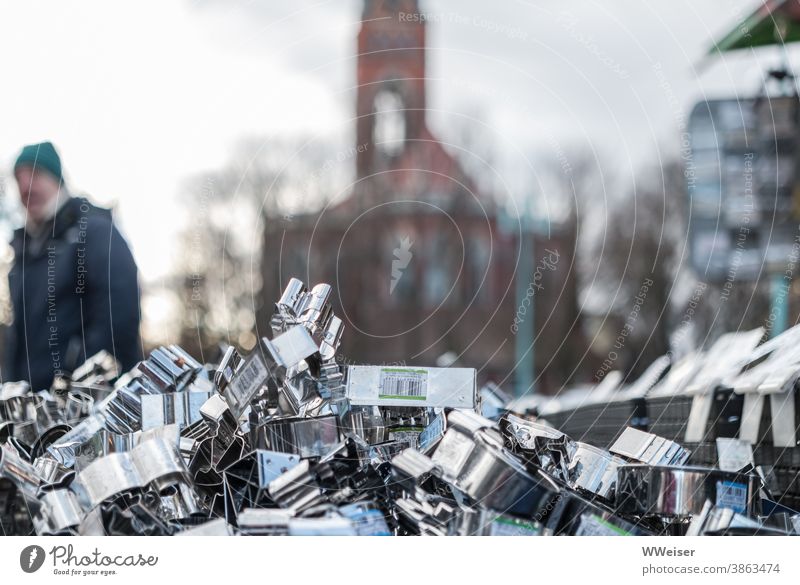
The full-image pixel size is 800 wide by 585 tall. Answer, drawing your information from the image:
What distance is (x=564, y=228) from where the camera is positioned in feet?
45.5

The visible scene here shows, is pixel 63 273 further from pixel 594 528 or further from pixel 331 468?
pixel 594 528

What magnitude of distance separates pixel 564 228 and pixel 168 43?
456 inches

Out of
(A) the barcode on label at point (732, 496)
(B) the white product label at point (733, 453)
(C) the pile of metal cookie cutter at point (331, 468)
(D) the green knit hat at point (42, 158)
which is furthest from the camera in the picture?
(D) the green knit hat at point (42, 158)

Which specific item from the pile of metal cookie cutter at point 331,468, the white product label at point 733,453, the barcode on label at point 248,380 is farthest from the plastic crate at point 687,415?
the barcode on label at point 248,380

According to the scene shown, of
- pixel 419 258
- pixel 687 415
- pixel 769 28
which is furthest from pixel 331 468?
pixel 419 258

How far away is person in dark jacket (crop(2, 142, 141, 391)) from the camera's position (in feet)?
8.23

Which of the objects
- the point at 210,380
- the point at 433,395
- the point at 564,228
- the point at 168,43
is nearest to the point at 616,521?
the point at 433,395

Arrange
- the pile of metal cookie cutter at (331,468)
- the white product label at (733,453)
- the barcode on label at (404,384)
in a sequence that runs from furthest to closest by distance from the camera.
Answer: the white product label at (733,453), the barcode on label at (404,384), the pile of metal cookie cutter at (331,468)

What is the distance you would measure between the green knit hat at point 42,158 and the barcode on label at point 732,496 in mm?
1904

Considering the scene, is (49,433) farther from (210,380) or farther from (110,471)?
(110,471)

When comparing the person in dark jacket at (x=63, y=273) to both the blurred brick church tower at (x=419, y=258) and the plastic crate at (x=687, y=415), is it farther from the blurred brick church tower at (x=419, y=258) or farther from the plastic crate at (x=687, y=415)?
the blurred brick church tower at (x=419, y=258)

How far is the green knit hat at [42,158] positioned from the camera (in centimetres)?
247

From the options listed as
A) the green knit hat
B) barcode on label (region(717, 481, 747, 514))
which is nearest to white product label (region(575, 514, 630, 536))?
barcode on label (region(717, 481, 747, 514))

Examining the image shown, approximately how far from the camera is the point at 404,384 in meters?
1.77
